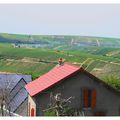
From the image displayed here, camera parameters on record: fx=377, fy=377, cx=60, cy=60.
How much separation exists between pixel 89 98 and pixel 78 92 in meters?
0.93

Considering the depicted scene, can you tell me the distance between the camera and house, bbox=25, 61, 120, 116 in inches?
907

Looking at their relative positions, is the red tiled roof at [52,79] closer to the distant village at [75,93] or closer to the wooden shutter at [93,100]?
the distant village at [75,93]

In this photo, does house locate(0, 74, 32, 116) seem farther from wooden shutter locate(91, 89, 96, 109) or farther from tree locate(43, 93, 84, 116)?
tree locate(43, 93, 84, 116)

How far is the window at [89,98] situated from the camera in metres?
24.0

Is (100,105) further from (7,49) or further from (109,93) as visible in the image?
(7,49)

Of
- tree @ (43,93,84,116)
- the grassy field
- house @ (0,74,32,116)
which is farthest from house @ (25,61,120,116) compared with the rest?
the grassy field

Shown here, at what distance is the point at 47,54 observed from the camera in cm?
14012

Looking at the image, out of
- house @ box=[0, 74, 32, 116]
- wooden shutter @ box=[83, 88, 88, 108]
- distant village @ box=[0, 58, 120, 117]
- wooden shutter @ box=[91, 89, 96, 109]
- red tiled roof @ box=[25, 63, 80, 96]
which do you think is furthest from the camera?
house @ box=[0, 74, 32, 116]

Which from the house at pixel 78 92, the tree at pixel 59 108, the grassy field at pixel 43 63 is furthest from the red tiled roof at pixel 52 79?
the grassy field at pixel 43 63

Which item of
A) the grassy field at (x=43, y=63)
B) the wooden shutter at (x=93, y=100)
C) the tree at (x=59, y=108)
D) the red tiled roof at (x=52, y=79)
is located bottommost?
the tree at (x=59, y=108)

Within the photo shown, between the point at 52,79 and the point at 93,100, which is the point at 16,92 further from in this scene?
the point at 93,100

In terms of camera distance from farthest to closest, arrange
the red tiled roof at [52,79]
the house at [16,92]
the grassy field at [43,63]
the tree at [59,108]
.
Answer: the grassy field at [43,63], the house at [16,92], the red tiled roof at [52,79], the tree at [59,108]

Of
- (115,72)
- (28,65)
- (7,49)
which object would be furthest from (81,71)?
(7,49)

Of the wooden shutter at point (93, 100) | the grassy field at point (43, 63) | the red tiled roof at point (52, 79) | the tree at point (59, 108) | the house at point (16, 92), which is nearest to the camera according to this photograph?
the tree at point (59, 108)
